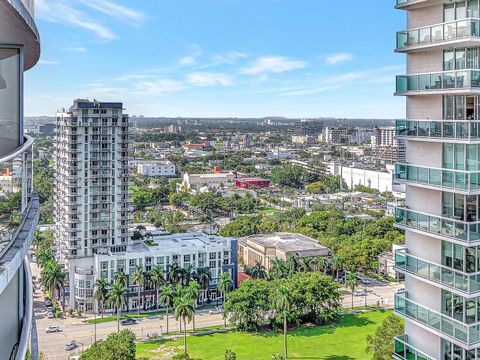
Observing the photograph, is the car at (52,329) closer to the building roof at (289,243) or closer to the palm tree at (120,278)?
the palm tree at (120,278)

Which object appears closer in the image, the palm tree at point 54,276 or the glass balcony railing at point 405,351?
the glass balcony railing at point 405,351

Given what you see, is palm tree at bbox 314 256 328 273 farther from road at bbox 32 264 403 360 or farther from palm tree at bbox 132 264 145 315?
palm tree at bbox 132 264 145 315

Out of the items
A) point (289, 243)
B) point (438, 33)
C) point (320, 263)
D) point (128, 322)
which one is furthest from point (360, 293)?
point (438, 33)

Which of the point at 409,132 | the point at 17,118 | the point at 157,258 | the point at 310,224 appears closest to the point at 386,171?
the point at 310,224

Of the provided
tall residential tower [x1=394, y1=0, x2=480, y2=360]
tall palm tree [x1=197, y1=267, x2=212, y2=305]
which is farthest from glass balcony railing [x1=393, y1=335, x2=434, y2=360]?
tall palm tree [x1=197, y1=267, x2=212, y2=305]

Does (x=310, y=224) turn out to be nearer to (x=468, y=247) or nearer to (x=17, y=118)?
(x=468, y=247)

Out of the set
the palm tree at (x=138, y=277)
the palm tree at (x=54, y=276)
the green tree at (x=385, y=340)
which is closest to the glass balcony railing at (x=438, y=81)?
the green tree at (x=385, y=340)
